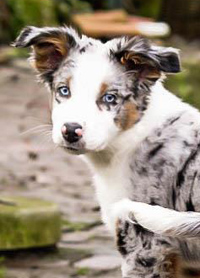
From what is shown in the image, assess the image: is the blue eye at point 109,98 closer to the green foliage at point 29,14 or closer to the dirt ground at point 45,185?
the dirt ground at point 45,185

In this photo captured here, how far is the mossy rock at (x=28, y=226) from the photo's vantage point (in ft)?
21.9

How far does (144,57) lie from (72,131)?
0.61 m

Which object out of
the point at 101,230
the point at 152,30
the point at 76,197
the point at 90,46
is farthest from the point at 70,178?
the point at 152,30

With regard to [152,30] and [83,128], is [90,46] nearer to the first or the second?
[83,128]

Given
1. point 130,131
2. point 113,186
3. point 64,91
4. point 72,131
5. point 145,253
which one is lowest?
point 145,253

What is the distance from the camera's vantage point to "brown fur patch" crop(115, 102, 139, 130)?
5.17 metres

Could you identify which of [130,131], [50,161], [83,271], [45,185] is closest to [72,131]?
[130,131]

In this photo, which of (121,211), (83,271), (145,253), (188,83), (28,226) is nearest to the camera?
(121,211)

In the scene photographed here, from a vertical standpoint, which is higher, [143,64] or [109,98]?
[143,64]

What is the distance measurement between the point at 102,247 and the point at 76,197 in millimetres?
1341

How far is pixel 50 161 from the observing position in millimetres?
9578

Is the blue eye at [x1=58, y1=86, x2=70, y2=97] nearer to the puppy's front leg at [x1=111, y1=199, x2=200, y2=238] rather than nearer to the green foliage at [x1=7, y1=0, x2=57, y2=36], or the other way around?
the puppy's front leg at [x1=111, y1=199, x2=200, y2=238]

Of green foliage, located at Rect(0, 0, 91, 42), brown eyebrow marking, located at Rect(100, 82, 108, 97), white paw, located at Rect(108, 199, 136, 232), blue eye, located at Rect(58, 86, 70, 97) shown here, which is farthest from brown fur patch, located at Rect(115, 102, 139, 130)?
green foliage, located at Rect(0, 0, 91, 42)

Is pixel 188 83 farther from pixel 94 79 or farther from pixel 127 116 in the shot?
pixel 94 79
